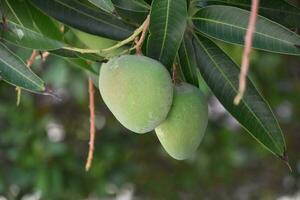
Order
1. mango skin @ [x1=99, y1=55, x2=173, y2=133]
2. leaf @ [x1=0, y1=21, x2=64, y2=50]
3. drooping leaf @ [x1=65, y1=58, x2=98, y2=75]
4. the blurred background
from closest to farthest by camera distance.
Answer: mango skin @ [x1=99, y1=55, x2=173, y2=133] → leaf @ [x1=0, y1=21, x2=64, y2=50] → drooping leaf @ [x1=65, y1=58, x2=98, y2=75] → the blurred background

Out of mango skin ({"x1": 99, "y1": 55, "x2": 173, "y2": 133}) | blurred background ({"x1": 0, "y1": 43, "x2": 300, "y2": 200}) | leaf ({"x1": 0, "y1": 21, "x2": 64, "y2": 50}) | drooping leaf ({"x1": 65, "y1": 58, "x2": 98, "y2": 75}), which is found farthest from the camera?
blurred background ({"x1": 0, "y1": 43, "x2": 300, "y2": 200})

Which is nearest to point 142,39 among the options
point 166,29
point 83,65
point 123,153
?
point 166,29

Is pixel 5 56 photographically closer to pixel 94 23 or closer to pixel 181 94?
pixel 94 23

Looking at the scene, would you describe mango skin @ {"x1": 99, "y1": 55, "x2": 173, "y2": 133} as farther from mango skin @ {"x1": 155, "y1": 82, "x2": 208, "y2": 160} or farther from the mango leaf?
the mango leaf

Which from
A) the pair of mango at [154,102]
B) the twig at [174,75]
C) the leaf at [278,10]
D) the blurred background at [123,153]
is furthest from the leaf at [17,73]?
the blurred background at [123,153]

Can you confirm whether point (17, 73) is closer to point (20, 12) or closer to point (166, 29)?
point (20, 12)

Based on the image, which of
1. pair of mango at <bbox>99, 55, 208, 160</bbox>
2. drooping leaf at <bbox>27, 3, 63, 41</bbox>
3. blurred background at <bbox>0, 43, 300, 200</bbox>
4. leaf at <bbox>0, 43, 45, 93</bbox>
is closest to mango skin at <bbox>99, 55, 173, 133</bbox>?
pair of mango at <bbox>99, 55, 208, 160</bbox>

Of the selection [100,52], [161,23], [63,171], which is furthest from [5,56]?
[63,171]
